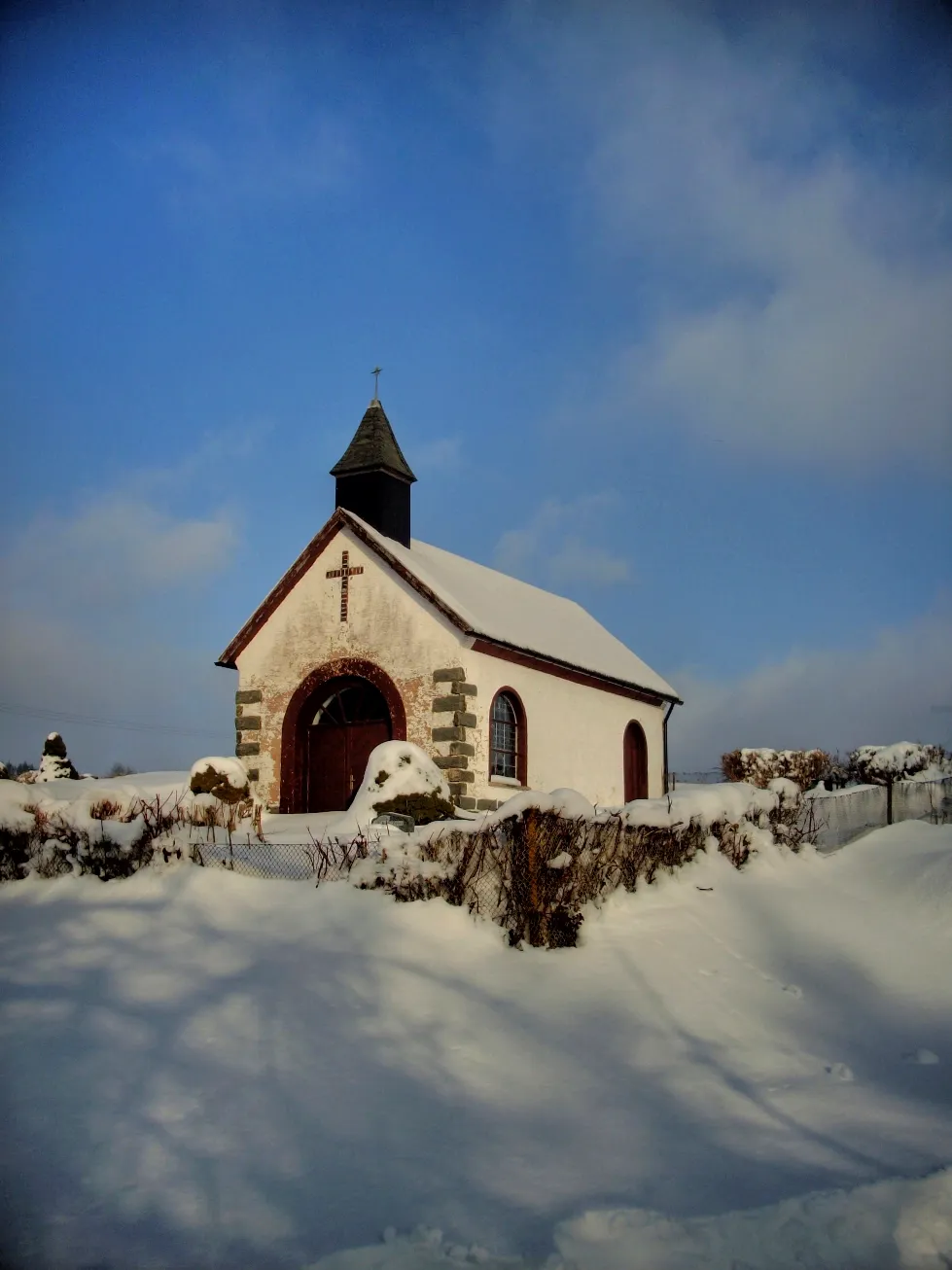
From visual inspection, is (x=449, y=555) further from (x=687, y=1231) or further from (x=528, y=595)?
(x=687, y=1231)

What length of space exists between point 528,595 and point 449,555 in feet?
8.25

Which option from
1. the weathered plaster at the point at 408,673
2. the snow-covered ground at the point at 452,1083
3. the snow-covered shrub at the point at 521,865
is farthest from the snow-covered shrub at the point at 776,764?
the snow-covered shrub at the point at 521,865

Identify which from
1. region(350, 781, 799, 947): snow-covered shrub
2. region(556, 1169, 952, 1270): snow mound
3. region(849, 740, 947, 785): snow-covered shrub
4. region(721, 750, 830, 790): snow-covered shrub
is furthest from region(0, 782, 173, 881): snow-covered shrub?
region(721, 750, 830, 790): snow-covered shrub

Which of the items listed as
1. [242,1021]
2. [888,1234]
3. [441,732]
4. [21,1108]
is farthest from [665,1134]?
[441,732]

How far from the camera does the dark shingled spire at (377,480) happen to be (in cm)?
2027

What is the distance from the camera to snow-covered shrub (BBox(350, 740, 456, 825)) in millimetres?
13828

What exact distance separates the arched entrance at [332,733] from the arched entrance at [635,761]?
6.66 metres

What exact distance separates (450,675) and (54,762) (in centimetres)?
1654

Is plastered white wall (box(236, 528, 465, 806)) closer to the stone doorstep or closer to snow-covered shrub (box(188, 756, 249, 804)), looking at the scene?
the stone doorstep

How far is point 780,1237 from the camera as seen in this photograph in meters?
5.27

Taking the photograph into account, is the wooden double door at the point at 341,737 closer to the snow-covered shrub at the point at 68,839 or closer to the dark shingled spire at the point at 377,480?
the dark shingled spire at the point at 377,480

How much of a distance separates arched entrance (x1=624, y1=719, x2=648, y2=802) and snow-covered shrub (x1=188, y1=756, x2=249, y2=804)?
885 cm

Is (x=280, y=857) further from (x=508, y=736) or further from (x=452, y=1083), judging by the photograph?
(x=508, y=736)

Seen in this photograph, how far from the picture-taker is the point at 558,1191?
5.81m
